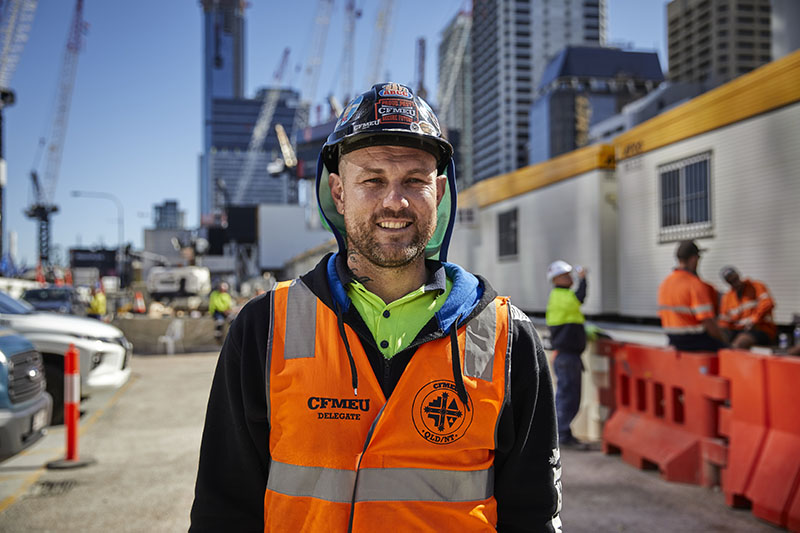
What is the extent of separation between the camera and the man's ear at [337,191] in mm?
2055

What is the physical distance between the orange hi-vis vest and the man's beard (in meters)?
0.26

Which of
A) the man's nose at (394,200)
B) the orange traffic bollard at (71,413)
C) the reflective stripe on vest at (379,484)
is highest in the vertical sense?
the man's nose at (394,200)

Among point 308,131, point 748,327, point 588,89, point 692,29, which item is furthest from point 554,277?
point 692,29

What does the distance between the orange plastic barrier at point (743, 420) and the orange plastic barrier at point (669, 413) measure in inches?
8.4

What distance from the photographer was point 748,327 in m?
9.79

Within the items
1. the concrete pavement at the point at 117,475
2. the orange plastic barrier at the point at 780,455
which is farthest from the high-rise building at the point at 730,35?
the orange plastic barrier at the point at 780,455

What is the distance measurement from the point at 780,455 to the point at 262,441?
169 inches

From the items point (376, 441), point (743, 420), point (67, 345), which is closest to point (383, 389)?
point (376, 441)

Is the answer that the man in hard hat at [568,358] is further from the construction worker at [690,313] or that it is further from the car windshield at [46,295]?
the car windshield at [46,295]

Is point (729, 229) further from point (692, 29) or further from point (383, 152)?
point (692, 29)

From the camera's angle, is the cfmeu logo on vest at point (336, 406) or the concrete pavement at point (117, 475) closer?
the cfmeu logo on vest at point (336, 406)

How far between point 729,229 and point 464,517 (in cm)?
1112

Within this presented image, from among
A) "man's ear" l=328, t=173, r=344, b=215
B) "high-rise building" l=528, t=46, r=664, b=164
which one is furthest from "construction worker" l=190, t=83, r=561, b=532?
"high-rise building" l=528, t=46, r=664, b=164

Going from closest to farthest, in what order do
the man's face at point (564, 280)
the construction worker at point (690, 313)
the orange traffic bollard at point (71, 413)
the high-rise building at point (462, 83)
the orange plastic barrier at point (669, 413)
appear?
1. the orange plastic barrier at point (669, 413)
2. the construction worker at point (690, 313)
3. the orange traffic bollard at point (71, 413)
4. the man's face at point (564, 280)
5. the high-rise building at point (462, 83)
